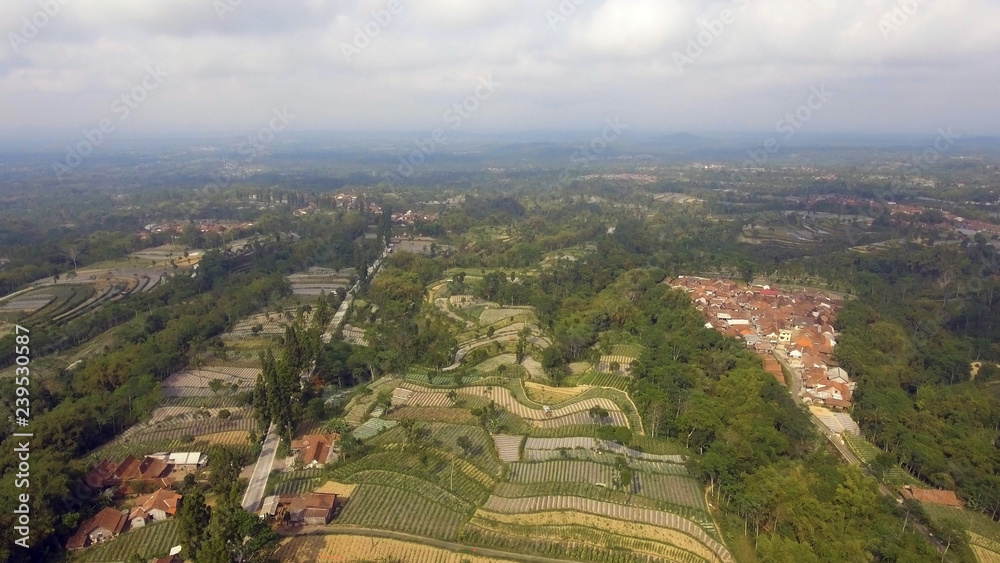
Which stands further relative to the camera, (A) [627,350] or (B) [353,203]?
(B) [353,203]

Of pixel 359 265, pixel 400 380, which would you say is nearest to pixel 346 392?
pixel 400 380

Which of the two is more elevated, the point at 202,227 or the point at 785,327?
the point at 785,327

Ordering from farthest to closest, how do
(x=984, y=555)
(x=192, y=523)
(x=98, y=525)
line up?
(x=984, y=555), (x=98, y=525), (x=192, y=523)

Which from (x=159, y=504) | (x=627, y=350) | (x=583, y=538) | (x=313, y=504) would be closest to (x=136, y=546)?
(x=159, y=504)

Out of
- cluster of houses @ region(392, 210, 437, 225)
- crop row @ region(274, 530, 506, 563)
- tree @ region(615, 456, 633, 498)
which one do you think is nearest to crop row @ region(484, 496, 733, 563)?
tree @ region(615, 456, 633, 498)

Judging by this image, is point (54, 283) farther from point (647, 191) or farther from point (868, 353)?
point (647, 191)

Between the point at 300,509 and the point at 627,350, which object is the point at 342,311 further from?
the point at 300,509

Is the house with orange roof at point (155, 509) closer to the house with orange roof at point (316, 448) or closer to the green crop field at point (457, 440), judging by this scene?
the house with orange roof at point (316, 448)
